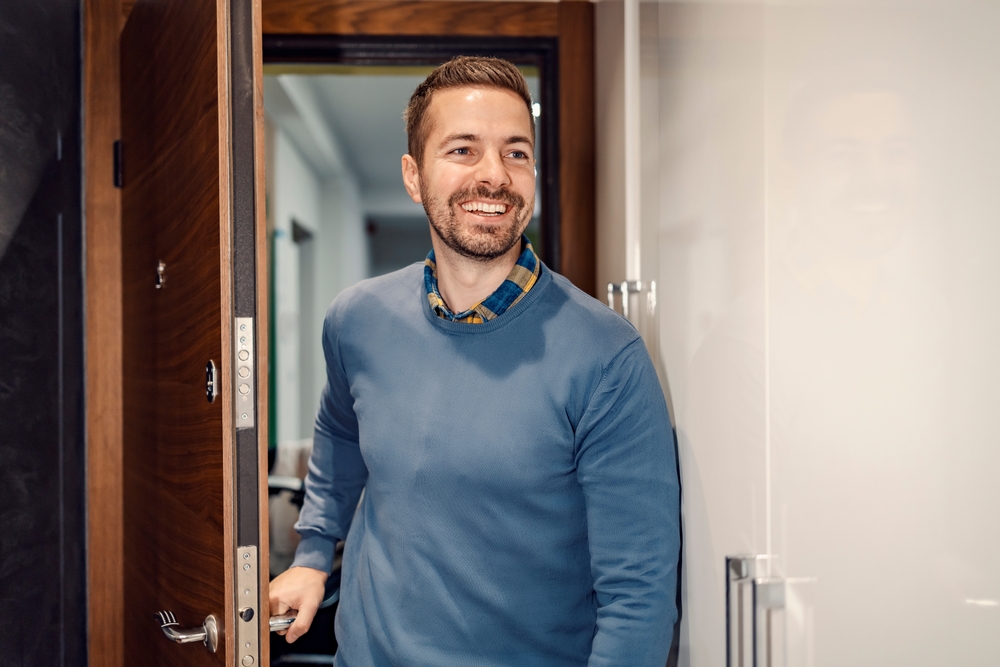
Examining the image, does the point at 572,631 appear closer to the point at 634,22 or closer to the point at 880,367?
the point at 880,367

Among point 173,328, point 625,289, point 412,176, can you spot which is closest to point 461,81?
point 412,176

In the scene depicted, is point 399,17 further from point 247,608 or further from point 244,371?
point 247,608

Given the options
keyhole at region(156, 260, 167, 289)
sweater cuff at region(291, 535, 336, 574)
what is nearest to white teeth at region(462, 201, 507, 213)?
keyhole at region(156, 260, 167, 289)

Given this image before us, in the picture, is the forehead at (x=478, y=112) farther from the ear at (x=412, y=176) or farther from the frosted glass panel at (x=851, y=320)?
the frosted glass panel at (x=851, y=320)

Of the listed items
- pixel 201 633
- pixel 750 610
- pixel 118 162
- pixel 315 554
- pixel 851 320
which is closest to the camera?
pixel 851 320

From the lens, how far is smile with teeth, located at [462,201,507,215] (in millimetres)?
1102

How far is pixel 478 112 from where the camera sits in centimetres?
110

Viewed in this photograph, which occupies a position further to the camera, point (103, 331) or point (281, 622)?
point (103, 331)

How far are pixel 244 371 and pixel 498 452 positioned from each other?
0.38 meters

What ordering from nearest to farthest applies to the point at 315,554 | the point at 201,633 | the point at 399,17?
1. the point at 201,633
2. the point at 315,554
3. the point at 399,17

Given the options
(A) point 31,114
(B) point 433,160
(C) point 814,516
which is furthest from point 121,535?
(C) point 814,516

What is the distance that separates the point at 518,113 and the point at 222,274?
53 centimetres

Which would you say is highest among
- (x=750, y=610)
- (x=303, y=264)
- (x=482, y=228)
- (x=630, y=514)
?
(x=303, y=264)

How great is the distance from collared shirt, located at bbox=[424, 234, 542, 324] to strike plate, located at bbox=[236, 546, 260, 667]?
46 centimetres
